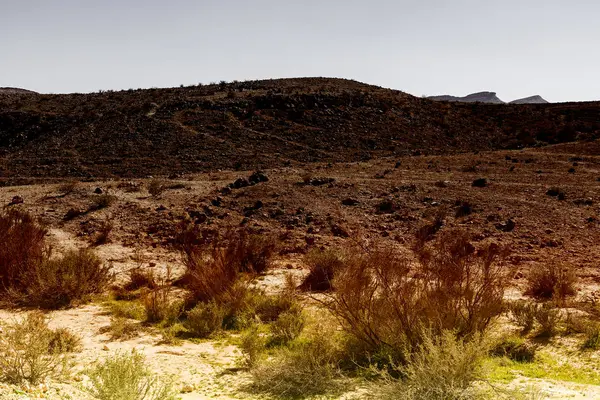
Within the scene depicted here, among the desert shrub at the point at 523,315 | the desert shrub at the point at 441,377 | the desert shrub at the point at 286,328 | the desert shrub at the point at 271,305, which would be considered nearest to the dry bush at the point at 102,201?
the desert shrub at the point at 271,305

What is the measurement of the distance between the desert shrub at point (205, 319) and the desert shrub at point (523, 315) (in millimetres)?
3839

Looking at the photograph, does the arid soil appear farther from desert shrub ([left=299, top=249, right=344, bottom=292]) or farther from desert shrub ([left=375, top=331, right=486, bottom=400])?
desert shrub ([left=375, top=331, right=486, bottom=400])

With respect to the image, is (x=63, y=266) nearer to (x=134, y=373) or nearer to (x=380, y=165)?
(x=134, y=373)

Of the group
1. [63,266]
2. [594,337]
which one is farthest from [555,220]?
[63,266]

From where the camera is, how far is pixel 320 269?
31.0 ft

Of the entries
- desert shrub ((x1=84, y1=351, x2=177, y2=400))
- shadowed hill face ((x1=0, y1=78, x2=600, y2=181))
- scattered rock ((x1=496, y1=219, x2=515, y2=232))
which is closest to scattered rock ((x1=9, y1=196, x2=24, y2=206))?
shadowed hill face ((x1=0, y1=78, x2=600, y2=181))

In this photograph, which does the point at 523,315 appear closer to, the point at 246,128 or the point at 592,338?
the point at 592,338

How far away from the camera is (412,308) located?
19.0 ft

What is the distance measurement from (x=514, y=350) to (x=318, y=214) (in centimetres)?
783

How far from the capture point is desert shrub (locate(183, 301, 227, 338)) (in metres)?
6.94

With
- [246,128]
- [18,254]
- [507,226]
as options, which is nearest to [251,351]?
[18,254]

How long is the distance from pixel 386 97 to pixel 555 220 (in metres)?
26.9

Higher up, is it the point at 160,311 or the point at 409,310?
the point at 409,310

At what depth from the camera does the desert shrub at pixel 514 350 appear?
6008 millimetres
